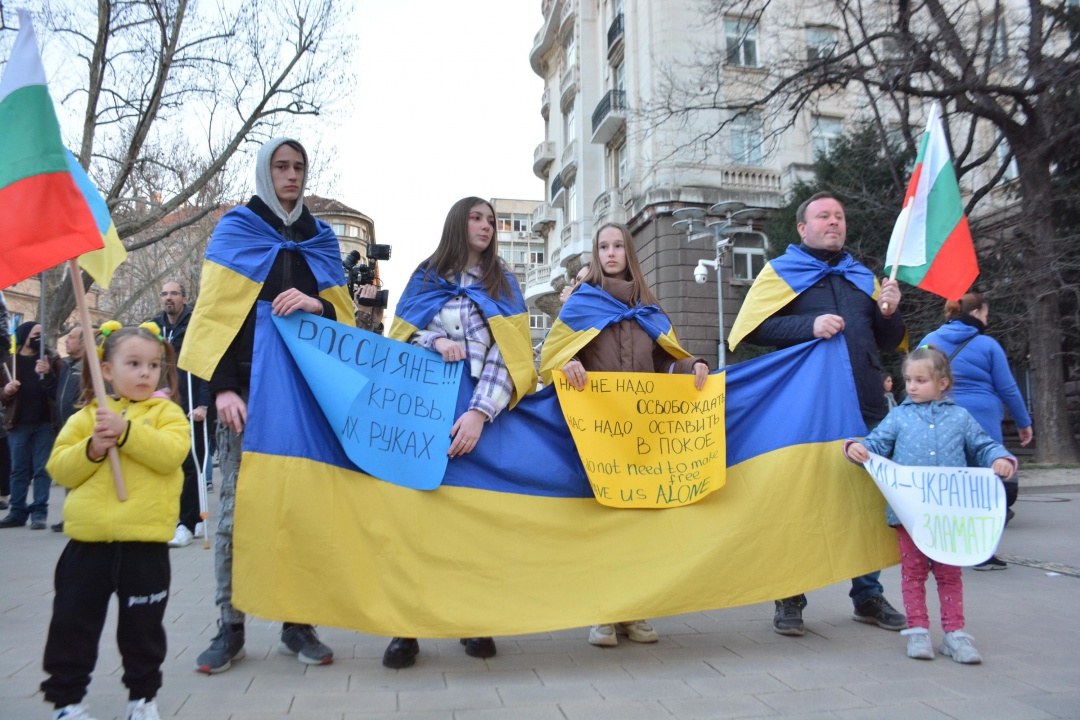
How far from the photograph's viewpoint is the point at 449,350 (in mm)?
3832

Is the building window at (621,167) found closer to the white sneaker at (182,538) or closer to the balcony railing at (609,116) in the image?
the balcony railing at (609,116)

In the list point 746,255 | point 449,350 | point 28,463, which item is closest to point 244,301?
point 449,350

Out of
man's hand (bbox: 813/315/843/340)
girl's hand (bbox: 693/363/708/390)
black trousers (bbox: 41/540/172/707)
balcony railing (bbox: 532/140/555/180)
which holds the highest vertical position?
balcony railing (bbox: 532/140/555/180)

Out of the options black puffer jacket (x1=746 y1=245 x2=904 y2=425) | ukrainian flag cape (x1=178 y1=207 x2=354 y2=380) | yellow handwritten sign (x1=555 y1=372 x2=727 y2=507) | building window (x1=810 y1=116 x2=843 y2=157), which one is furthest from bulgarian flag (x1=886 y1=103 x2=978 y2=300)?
building window (x1=810 y1=116 x2=843 y2=157)

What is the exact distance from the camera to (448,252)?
4043 mm

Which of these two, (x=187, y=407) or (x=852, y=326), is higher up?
(x=852, y=326)

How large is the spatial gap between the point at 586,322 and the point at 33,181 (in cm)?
250

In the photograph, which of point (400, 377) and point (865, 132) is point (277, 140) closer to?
point (400, 377)

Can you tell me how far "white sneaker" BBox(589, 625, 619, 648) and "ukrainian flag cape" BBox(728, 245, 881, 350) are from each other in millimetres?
1648

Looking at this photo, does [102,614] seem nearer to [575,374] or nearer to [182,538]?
[575,374]

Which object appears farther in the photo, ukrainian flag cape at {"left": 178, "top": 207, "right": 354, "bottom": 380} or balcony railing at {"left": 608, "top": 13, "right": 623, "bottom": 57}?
balcony railing at {"left": 608, "top": 13, "right": 623, "bottom": 57}

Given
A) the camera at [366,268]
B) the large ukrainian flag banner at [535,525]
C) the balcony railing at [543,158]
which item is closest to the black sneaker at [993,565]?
the large ukrainian flag banner at [535,525]

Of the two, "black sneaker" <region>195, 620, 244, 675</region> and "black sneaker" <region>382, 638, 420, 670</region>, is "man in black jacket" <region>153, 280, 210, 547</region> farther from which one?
"black sneaker" <region>382, 638, 420, 670</region>

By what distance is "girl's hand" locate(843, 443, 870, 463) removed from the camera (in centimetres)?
384
